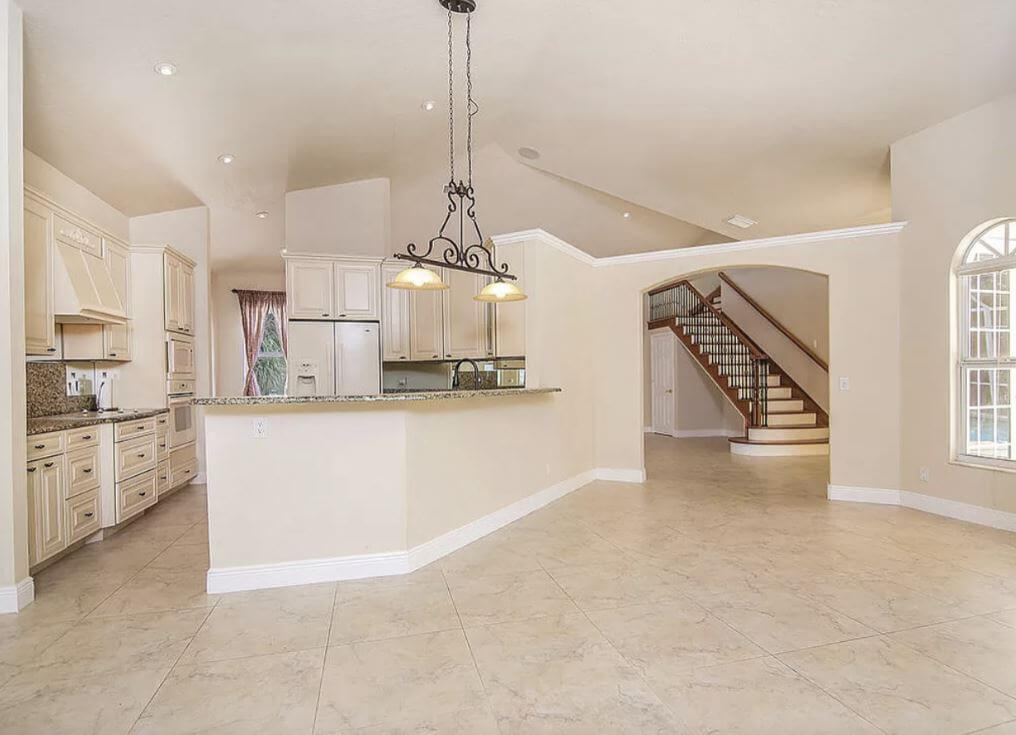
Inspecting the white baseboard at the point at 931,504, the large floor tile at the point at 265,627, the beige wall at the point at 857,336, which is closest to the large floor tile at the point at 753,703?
the large floor tile at the point at 265,627

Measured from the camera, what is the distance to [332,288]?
20.2 feet

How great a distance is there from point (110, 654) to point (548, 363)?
151 inches

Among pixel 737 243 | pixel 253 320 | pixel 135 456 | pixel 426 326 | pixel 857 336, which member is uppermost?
pixel 737 243

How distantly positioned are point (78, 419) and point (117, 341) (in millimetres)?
1213

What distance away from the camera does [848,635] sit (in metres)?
2.54

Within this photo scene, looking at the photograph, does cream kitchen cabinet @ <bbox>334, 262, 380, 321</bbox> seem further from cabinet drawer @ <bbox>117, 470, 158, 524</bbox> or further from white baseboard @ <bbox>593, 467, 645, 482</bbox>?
white baseboard @ <bbox>593, 467, 645, 482</bbox>

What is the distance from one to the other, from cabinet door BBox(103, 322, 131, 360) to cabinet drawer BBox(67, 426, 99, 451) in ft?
3.59

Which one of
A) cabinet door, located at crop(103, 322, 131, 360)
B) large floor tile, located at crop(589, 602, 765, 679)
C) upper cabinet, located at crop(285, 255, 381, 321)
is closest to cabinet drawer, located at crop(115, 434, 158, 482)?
cabinet door, located at crop(103, 322, 131, 360)

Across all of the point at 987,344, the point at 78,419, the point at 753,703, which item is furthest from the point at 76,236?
the point at 987,344

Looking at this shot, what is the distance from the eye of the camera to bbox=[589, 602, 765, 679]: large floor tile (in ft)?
7.66

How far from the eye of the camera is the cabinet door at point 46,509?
10.8 ft

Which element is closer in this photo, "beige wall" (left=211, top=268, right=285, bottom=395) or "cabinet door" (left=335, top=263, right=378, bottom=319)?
"cabinet door" (left=335, top=263, right=378, bottom=319)

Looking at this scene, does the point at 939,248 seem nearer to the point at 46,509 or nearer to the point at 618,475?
the point at 618,475

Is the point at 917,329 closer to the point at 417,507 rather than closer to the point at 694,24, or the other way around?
the point at 694,24
